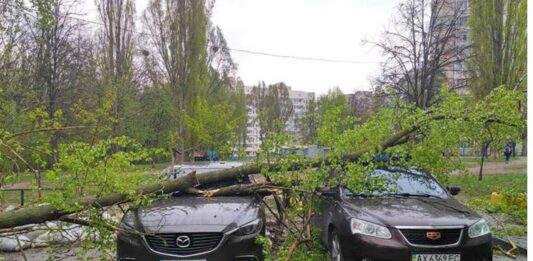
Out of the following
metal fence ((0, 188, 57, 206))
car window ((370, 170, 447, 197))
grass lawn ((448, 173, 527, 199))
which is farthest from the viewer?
grass lawn ((448, 173, 527, 199))

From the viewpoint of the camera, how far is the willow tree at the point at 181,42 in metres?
25.6

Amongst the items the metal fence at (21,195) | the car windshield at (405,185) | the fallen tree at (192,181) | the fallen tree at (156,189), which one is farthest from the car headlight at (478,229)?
the metal fence at (21,195)

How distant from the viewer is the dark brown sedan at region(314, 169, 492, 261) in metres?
4.73

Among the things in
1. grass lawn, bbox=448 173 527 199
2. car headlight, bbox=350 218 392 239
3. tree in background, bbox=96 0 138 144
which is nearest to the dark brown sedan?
car headlight, bbox=350 218 392 239

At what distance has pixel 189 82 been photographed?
1024 inches

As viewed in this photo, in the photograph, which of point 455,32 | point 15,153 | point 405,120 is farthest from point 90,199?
point 455,32

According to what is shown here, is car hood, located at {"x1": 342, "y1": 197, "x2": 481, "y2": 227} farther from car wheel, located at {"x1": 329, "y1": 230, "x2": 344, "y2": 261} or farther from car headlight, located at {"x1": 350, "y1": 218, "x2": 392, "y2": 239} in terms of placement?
car wheel, located at {"x1": 329, "y1": 230, "x2": 344, "y2": 261}

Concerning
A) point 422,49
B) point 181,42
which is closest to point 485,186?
point 422,49

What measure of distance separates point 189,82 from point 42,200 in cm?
2168

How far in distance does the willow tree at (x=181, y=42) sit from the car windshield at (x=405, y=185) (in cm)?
2041

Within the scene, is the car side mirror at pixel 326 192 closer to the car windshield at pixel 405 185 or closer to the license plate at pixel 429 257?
A: the car windshield at pixel 405 185

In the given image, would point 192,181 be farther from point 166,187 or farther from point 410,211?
point 410,211

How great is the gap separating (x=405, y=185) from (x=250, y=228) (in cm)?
228

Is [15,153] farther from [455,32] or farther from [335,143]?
[455,32]
